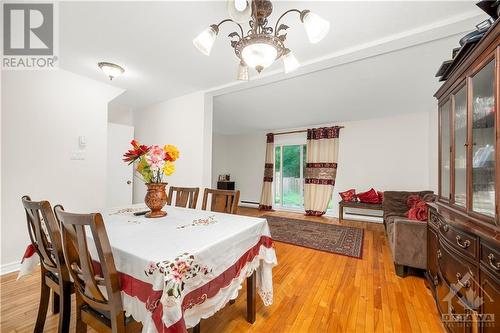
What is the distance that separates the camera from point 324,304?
167 centimetres

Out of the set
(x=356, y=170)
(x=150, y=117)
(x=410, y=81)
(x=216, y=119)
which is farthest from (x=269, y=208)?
(x=410, y=81)

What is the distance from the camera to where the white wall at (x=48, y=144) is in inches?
84.3

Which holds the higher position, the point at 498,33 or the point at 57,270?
the point at 498,33

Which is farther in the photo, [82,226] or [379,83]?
[379,83]

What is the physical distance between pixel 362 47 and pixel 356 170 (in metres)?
3.25

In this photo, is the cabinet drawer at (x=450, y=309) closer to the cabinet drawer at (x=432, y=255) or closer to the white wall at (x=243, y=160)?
the cabinet drawer at (x=432, y=255)

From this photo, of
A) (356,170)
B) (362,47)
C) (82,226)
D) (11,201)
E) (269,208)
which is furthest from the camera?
(269,208)

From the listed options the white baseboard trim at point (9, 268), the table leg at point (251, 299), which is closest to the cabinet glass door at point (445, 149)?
the table leg at point (251, 299)

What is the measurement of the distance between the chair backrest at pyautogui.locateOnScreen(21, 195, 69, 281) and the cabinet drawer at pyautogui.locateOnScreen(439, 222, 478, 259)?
216 centimetres

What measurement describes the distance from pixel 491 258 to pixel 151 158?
1.98 m

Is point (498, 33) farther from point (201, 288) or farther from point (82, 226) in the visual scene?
point (82, 226)

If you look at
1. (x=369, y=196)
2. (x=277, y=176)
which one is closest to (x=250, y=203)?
(x=277, y=176)

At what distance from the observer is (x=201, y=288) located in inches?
37.7

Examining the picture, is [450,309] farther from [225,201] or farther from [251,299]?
[225,201]
